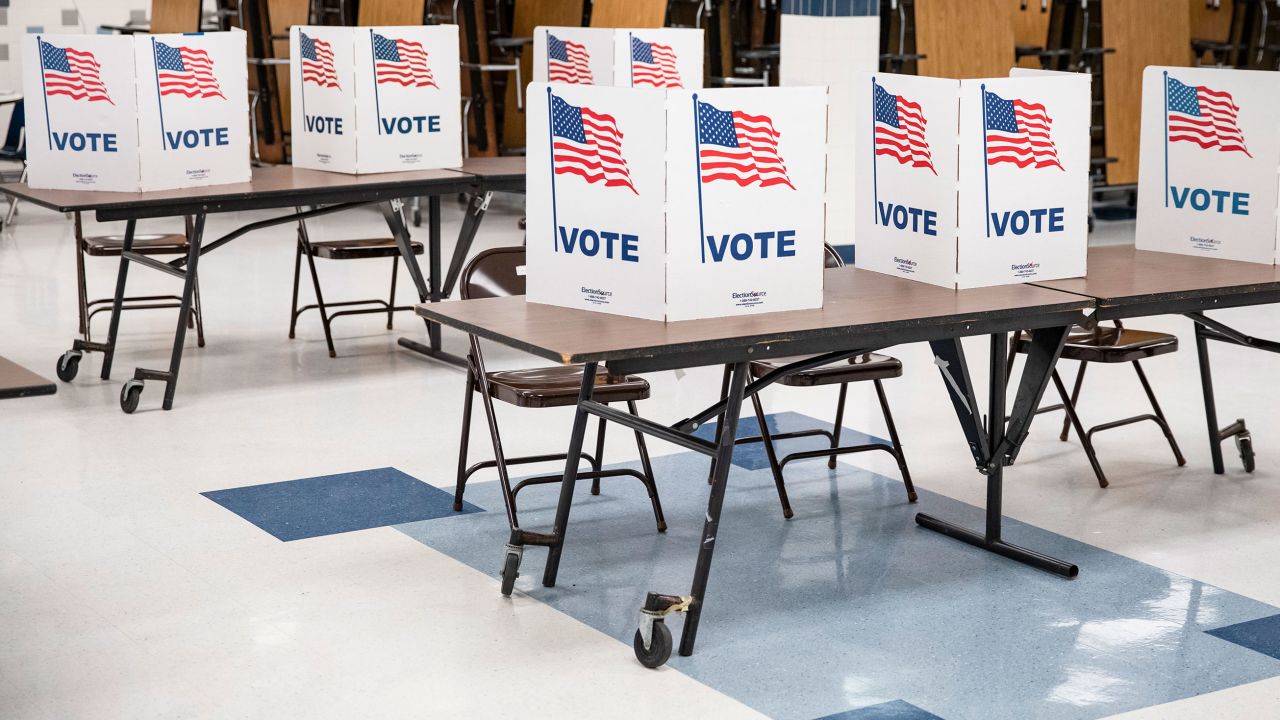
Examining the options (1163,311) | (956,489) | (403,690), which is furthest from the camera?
(956,489)

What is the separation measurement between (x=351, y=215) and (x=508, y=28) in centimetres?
172

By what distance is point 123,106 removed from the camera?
214 inches

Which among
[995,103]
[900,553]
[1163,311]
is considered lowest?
[900,553]

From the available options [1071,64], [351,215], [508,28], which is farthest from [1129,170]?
[351,215]

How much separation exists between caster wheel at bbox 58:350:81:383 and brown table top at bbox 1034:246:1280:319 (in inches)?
144

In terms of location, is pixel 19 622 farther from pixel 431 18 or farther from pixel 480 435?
pixel 431 18

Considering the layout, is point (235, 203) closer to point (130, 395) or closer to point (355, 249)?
point (130, 395)

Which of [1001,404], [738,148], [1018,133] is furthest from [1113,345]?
[738,148]

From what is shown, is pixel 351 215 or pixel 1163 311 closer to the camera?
pixel 1163 311

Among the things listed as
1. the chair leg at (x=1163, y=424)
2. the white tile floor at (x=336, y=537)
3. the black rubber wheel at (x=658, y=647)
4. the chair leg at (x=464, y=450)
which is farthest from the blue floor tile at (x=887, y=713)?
the chair leg at (x=1163, y=424)

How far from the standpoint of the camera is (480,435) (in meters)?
5.17

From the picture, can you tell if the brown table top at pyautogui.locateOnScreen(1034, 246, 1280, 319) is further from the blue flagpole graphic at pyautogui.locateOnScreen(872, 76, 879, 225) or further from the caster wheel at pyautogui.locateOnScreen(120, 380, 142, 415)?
the caster wheel at pyautogui.locateOnScreen(120, 380, 142, 415)

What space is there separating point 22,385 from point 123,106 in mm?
2748

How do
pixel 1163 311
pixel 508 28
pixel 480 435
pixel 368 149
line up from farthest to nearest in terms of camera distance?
pixel 508 28 < pixel 368 149 < pixel 480 435 < pixel 1163 311
